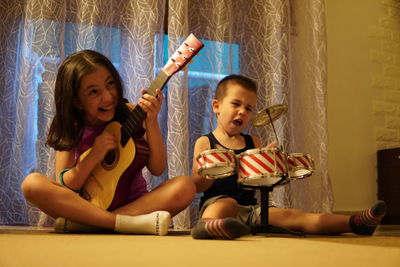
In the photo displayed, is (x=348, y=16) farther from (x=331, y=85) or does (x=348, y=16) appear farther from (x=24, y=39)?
(x=24, y=39)

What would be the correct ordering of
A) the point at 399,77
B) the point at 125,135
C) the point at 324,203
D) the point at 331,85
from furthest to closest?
the point at 399,77
the point at 331,85
the point at 324,203
the point at 125,135

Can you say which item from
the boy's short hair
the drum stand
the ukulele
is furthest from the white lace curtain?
the drum stand

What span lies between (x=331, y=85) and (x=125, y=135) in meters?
1.54

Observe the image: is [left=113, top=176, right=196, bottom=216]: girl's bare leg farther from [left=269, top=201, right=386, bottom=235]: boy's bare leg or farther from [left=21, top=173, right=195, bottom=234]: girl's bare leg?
[left=269, top=201, right=386, bottom=235]: boy's bare leg

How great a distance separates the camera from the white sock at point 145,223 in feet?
4.37

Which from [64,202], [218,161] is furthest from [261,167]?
[64,202]

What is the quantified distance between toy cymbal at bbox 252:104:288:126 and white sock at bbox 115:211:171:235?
1.49 ft

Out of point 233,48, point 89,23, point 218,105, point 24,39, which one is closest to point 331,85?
point 233,48

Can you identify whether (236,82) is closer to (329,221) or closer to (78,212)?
→ (329,221)

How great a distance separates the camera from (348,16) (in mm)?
2711

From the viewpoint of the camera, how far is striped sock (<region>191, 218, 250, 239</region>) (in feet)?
3.64

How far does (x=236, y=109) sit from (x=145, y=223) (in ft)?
1.93

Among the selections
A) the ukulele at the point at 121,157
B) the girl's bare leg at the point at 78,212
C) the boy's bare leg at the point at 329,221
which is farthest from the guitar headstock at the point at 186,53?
the boy's bare leg at the point at 329,221

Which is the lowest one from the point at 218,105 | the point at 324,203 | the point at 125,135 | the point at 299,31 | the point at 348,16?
the point at 324,203
